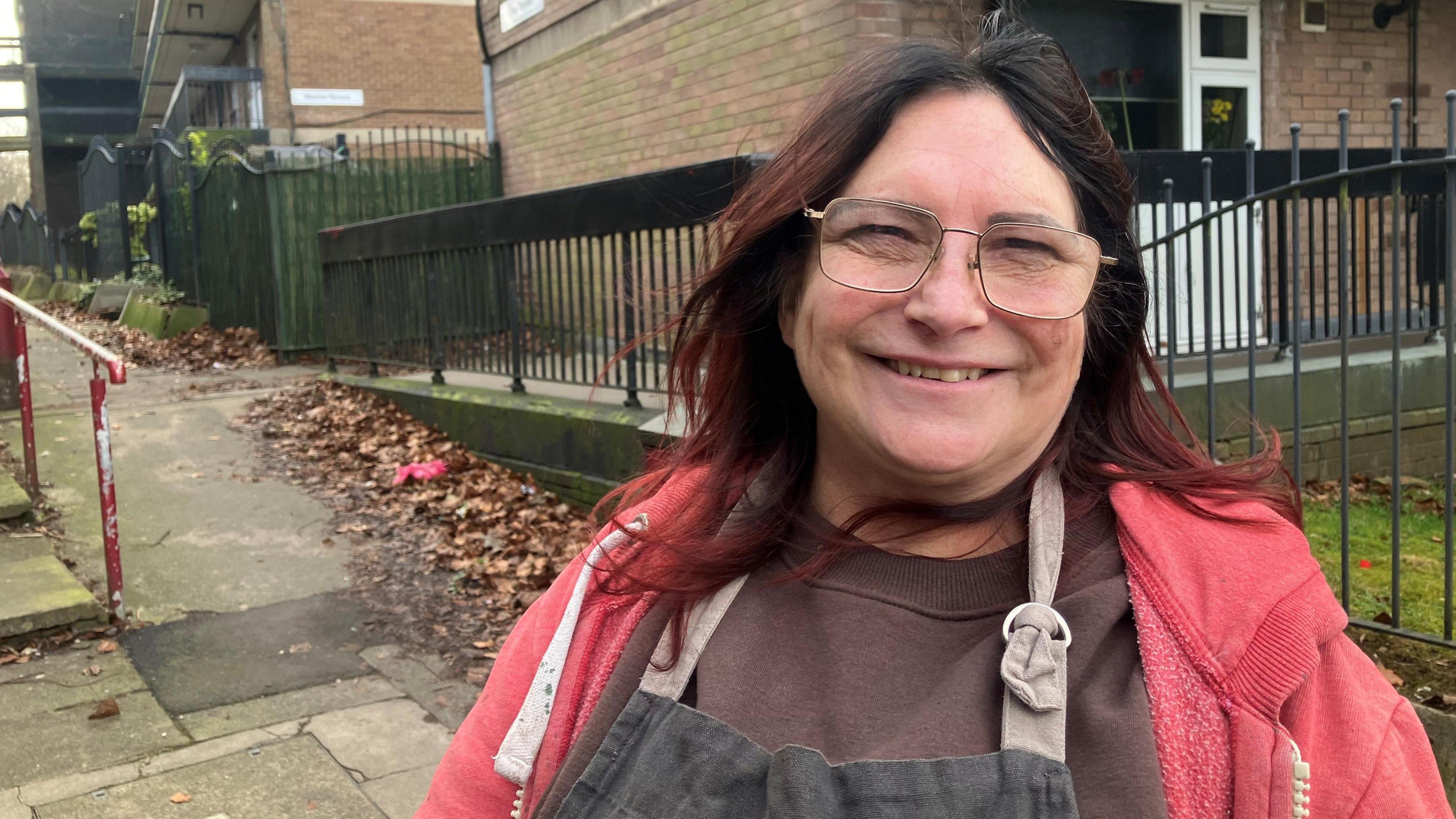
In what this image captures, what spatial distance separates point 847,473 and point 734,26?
7.44m

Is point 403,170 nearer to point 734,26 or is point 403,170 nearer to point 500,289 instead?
point 734,26

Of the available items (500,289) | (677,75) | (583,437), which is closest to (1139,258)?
(583,437)

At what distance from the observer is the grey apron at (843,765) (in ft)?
3.90

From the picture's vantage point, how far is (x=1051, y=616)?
4.26 ft

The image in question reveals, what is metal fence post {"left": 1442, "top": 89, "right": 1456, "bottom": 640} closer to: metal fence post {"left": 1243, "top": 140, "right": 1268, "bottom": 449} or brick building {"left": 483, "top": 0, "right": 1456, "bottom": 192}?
metal fence post {"left": 1243, "top": 140, "right": 1268, "bottom": 449}

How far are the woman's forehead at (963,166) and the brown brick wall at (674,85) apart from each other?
4918 mm

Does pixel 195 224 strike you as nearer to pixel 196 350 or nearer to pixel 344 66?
pixel 196 350

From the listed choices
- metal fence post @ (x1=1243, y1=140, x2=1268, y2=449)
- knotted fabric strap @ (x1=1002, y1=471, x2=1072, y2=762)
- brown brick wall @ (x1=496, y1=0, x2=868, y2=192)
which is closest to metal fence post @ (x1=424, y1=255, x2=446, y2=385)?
brown brick wall @ (x1=496, y1=0, x2=868, y2=192)

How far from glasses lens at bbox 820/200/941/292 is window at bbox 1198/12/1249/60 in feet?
27.4

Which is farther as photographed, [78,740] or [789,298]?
[78,740]

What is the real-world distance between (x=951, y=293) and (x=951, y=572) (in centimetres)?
35

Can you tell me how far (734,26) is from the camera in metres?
8.50

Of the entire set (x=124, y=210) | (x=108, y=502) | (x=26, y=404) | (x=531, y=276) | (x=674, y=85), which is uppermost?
(x=674, y=85)

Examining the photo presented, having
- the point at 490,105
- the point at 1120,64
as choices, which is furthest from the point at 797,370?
the point at 490,105
